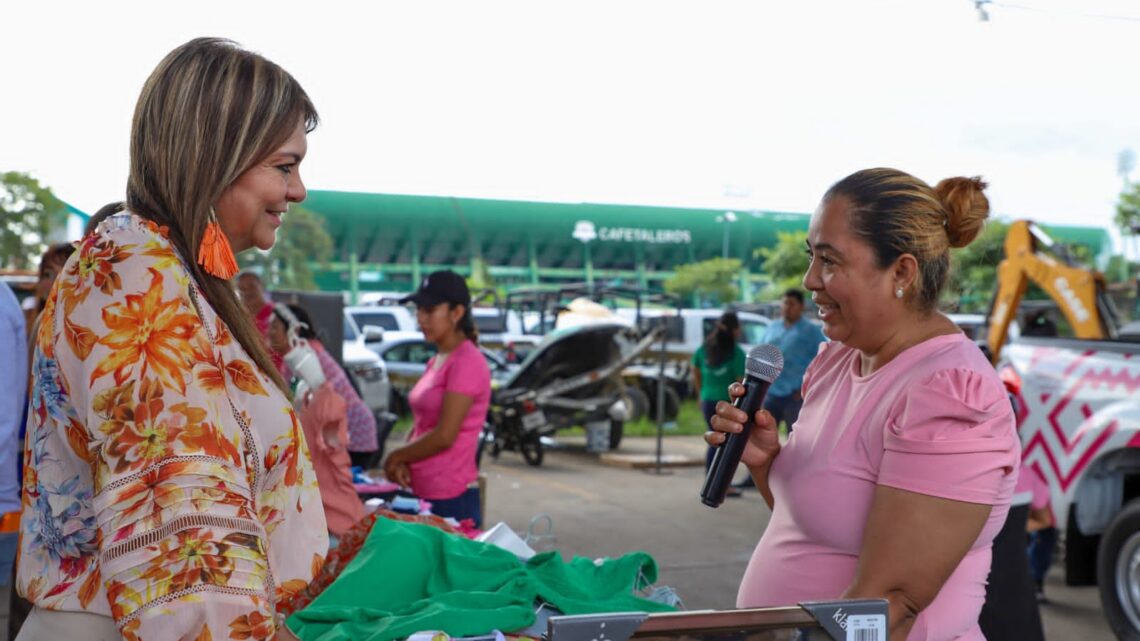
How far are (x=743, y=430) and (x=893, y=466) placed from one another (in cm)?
33

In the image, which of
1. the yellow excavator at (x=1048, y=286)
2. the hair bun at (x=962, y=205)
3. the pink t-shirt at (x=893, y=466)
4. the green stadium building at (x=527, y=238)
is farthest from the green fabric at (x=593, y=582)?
the green stadium building at (x=527, y=238)

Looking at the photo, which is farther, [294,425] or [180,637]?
[294,425]

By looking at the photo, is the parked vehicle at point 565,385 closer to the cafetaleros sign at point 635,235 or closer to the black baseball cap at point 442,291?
the black baseball cap at point 442,291

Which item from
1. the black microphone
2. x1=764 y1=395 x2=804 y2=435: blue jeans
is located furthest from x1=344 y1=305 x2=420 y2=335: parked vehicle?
the black microphone

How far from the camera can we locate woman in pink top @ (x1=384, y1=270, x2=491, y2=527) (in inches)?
199

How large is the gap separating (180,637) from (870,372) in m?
1.41

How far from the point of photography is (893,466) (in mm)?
2002

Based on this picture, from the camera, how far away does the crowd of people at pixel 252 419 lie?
1.44 m

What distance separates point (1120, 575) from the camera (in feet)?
20.3

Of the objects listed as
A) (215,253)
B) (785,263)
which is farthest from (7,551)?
(785,263)

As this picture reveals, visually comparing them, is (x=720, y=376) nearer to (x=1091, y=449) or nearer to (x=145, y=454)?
(x=1091, y=449)

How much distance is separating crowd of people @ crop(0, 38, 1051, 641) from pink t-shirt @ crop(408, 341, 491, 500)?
9.01 ft

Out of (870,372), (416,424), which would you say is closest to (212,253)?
(870,372)

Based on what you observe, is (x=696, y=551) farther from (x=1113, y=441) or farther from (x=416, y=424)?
(x=416, y=424)
